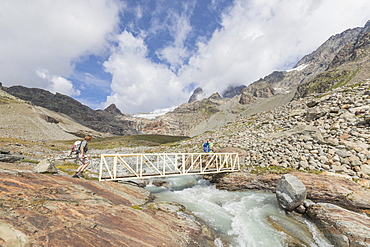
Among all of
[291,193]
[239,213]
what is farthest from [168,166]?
[291,193]

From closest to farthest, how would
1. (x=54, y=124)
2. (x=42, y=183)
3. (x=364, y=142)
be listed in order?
(x=42, y=183), (x=364, y=142), (x=54, y=124)

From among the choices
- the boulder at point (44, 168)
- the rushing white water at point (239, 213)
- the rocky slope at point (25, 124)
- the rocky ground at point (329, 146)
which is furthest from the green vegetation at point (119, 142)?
the rocky ground at point (329, 146)

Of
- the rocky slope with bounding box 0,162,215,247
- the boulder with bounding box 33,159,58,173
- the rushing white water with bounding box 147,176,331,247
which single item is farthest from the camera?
the boulder with bounding box 33,159,58,173

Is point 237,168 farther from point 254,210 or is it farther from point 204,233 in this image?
point 204,233

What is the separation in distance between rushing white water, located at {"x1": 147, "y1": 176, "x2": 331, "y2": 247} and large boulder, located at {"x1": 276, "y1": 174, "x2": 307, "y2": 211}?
0.78 metres

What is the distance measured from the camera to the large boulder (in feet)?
38.3

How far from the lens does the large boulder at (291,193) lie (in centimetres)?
1168

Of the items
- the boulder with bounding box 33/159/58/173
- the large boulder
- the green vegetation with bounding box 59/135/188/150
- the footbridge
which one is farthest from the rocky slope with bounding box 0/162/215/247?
the green vegetation with bounding box 59/135/188/150

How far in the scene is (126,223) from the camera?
742 centimetres

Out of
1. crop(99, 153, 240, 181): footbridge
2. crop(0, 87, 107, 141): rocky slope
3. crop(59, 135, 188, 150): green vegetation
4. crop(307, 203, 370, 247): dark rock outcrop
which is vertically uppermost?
crop(0, 87, 107, 141): rocky slope

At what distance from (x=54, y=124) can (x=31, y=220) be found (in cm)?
19197

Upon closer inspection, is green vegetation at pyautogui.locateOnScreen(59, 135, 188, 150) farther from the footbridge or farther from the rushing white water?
the rushing white water

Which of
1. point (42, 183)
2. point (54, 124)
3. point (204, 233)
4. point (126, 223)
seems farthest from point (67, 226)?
point (54, 124)

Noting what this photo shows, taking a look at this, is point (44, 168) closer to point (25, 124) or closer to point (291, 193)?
point (291, 193)
